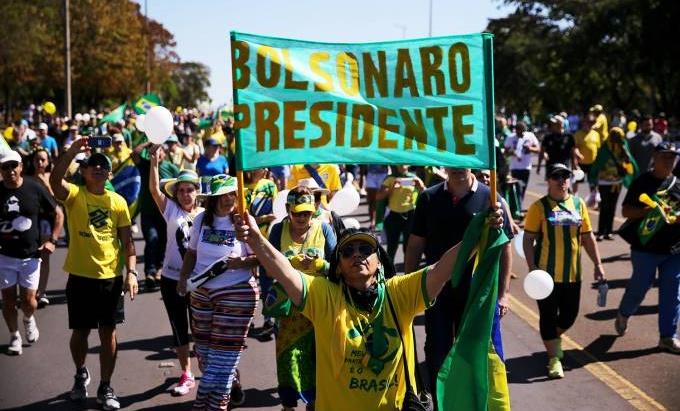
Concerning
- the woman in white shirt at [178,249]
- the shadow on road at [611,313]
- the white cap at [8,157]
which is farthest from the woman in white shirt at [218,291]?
the shadow on road at [611,313]

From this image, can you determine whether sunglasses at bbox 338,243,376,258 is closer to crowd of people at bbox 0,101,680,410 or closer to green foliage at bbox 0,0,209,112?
crowd of people at bbox 0,101,680,410

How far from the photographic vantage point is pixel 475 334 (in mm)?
4113

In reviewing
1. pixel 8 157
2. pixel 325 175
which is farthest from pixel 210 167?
pixel 8 157

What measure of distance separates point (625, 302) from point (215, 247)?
443 cm

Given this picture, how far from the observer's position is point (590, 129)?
56.2ft

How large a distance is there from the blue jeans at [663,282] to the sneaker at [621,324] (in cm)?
Answer: 29

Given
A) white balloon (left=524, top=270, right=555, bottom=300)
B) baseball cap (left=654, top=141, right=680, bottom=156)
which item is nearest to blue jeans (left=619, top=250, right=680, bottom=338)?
baseball cap (left=654, top=141, right=680, bottom=156)

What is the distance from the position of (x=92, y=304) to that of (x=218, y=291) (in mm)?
1244

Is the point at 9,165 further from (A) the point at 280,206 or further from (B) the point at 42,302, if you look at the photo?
(B) the point at 42,302

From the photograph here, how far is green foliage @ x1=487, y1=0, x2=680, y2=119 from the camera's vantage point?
124 ft

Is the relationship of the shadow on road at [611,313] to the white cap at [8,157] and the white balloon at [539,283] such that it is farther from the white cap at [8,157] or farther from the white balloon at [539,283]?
the white cap at [8,157]

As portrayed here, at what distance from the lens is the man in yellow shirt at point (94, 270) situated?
→ 6.58 meters

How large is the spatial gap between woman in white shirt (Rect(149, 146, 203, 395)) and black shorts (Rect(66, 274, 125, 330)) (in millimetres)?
439

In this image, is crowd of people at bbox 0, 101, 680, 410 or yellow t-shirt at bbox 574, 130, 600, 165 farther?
yellow t-shirt at bbox 574, 130, 600, 165
